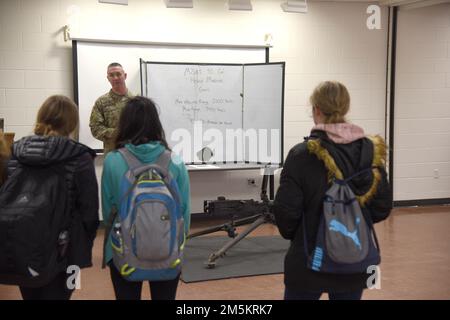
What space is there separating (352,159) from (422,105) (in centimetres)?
516

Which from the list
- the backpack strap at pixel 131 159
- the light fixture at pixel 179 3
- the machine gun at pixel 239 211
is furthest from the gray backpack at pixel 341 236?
the light fixture at pixel 179 3

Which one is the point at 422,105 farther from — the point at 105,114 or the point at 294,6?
the point at 105,114

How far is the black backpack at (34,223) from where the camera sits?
1.89m

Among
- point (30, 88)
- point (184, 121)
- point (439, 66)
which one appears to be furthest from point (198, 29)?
point (439, 66)

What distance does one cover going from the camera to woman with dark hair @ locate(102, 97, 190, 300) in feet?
6.51

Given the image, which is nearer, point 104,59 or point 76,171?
point 76,171

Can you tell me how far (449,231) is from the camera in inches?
215

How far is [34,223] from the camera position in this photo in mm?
1893

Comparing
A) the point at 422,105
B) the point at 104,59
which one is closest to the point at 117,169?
the point at 104,59

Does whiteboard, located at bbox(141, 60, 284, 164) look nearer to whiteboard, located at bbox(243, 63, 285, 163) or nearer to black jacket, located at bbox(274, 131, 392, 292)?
whiteboard, located at bbox(243, 63, 285, 163)

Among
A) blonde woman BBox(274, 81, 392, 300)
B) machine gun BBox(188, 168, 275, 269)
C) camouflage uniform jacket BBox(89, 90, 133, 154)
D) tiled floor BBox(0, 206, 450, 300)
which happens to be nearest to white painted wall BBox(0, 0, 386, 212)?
camouflage uniform jacket BBox(89, 90, 133, 154)

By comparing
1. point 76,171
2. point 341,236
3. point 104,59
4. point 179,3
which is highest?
point 179,3
